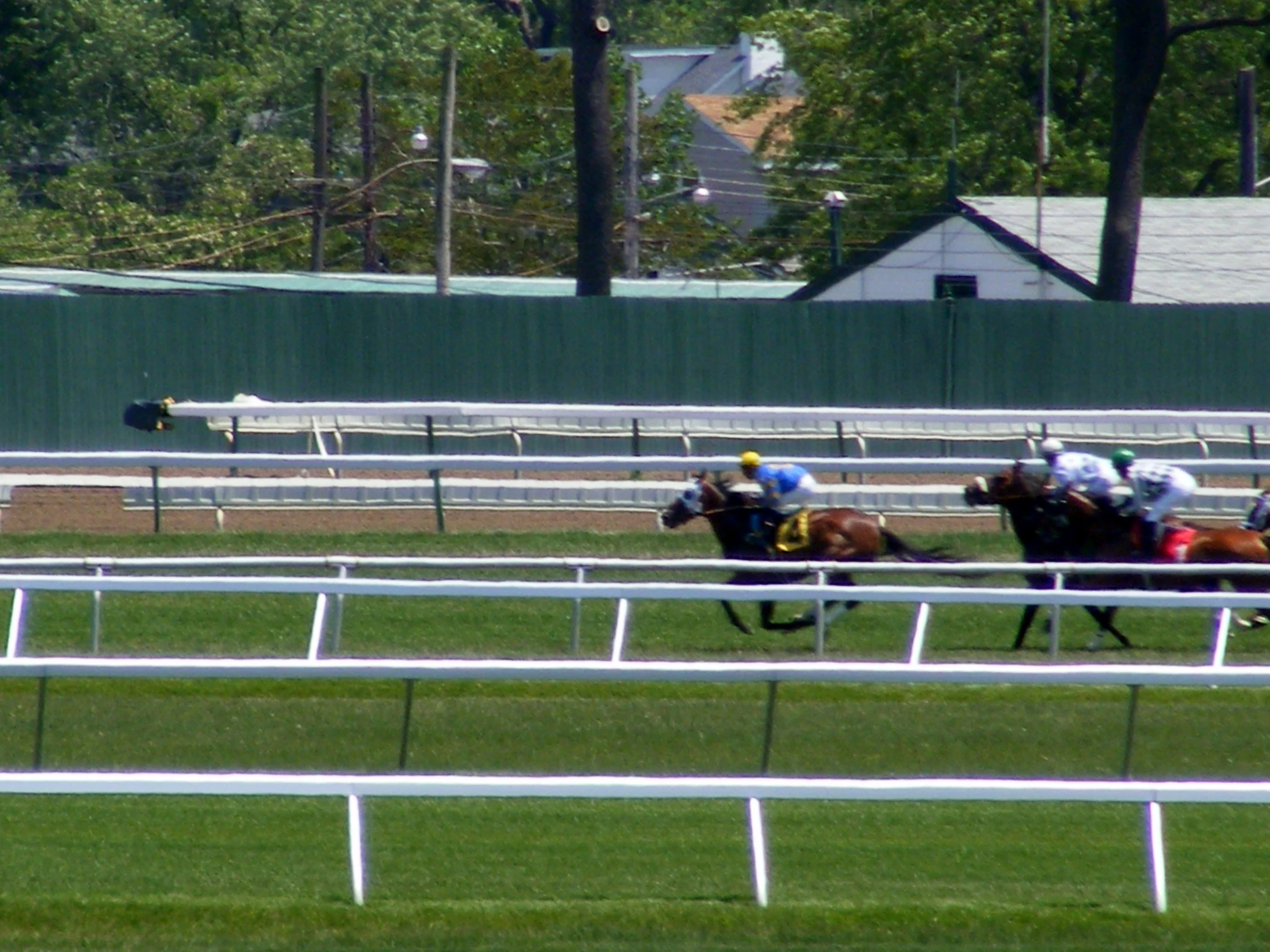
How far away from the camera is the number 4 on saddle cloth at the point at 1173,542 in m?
11.5

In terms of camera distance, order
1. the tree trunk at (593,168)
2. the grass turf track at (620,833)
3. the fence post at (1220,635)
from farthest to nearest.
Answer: the tree trunk at (593,168) < the fence post at (1220,635) < the grass turf track at (620,833)

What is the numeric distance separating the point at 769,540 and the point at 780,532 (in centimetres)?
10

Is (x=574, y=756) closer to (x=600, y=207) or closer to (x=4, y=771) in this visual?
(x=4, y=771)

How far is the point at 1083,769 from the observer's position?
6762 millimetres

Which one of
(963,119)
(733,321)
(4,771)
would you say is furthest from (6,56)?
(4,771)

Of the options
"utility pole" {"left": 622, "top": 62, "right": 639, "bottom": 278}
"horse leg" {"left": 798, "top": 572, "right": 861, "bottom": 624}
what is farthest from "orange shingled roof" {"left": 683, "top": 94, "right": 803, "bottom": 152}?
"horse leg" {"left": 798, "top": 572, "right": 861, "bottom": 624}

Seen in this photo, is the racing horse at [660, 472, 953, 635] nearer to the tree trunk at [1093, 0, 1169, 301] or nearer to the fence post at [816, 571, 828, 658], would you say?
the fence post at [816, 571, 828, 658]

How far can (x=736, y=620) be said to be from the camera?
36.3 feet

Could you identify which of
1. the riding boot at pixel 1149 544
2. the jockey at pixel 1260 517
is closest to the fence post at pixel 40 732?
the riding boot at pixel 1149 544

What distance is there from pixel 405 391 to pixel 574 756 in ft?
43.0

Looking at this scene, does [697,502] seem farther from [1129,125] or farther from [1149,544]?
[1129,125]

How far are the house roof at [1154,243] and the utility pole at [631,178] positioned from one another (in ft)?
16.8

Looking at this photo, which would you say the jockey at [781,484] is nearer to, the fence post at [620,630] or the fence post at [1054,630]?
the fence post at [1054,630]

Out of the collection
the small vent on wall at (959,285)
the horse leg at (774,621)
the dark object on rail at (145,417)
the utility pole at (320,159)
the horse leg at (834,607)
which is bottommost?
the horse leg at (774,621)
